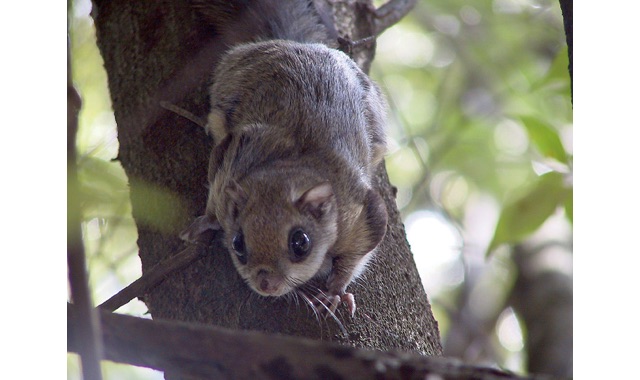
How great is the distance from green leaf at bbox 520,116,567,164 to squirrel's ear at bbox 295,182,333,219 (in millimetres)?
754

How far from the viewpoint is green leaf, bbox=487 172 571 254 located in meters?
2.49

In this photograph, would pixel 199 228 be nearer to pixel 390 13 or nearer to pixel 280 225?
pixel 280 225

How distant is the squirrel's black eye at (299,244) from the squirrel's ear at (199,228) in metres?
0.25

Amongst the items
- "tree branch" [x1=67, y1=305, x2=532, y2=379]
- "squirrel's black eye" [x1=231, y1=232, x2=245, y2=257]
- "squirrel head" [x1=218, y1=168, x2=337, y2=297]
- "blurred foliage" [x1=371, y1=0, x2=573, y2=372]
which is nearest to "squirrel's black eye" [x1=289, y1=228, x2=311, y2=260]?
"squirrel head" [x1=218, y1=168, x2=337, y2=297]

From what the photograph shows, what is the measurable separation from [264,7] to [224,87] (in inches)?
21.1

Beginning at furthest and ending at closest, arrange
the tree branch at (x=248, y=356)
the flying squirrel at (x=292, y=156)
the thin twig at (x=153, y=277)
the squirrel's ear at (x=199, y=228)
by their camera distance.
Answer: the flying squirrel at (x=292, y=156), the squirrel's ear at (x=199, y=228), the thin twig at (x=153, y=277), the tree branch at (x=248, y=356)

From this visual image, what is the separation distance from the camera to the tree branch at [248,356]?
117 centimetres

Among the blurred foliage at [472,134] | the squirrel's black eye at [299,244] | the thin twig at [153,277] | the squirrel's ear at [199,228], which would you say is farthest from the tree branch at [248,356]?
the blurred foliage at [472,134]

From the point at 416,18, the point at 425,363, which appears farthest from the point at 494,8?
the point at 425,363

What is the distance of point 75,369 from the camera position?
2.41m

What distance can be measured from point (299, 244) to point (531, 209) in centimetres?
83

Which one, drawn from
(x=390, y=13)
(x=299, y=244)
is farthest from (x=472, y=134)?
(x=299, y=244)

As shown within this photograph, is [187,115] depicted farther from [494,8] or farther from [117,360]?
[494,8]

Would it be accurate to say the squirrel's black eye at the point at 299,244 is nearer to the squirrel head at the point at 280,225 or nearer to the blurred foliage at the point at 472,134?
the squirrel head at the point at 280,225
